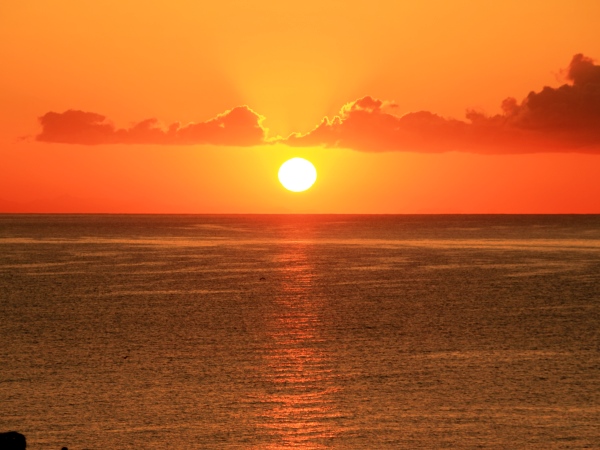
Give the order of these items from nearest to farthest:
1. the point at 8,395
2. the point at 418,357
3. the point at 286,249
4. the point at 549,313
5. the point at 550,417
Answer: the point at 550,417 → the point at 8,395 → the point at 418,357 → the point at 549,313 → the point at 286,249

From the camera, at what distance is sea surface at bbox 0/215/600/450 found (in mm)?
33812

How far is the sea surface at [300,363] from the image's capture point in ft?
111

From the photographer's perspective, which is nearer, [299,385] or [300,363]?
[299,385]

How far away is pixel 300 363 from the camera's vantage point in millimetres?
47312

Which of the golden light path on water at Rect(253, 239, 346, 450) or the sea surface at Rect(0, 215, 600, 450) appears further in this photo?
the sea surface at Rect(0, 215, 600, 450)

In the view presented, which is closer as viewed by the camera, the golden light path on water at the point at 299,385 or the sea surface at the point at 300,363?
the golden light path on water at the point at 299,385

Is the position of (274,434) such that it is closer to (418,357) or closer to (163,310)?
(418,357)

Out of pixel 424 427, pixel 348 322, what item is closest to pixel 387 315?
pixel 348 322

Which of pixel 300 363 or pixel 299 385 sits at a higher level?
→ pixel 300 363

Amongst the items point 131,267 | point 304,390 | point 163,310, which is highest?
point 131,267

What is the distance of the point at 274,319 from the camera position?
220 feet

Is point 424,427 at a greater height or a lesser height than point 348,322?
lesser

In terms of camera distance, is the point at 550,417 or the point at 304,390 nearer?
the point at 550,417

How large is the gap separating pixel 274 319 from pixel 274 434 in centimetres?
3396
